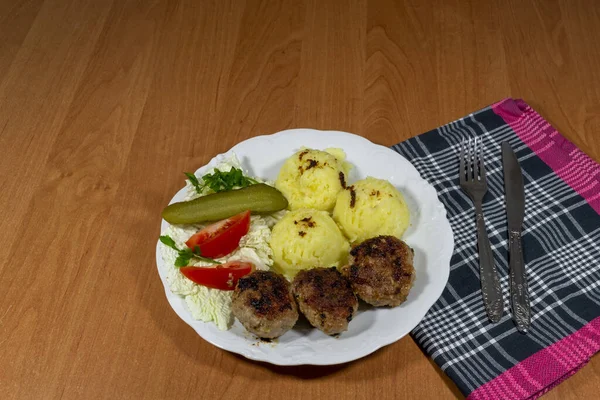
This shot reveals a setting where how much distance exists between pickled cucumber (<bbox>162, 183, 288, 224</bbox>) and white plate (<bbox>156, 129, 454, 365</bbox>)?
81mm

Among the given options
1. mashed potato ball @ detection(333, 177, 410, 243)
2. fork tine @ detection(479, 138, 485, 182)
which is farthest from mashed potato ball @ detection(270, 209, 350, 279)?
fork tine @ detection(479, 138, 485, 182)

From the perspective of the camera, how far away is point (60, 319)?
6.08 ft

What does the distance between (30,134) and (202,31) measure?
96 cm

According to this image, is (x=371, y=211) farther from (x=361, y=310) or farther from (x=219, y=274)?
(x=219, y=274)

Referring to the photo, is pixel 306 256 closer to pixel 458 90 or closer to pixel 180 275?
pixel 180 275

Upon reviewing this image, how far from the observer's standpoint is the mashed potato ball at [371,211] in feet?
5.88

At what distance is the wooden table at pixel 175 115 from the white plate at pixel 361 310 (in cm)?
16

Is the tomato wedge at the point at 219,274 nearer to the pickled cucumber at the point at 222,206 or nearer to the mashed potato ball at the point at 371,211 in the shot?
the pickled cucumber at the point at 222,206

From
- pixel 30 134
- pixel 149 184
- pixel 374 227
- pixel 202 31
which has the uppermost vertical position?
pixel 202 31

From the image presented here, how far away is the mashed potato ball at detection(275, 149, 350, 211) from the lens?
6.16ft

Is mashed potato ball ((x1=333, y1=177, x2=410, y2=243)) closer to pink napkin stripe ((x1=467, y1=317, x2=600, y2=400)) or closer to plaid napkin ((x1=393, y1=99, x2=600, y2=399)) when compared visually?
plaid napkin ((x1=393, y1=99, x2=600, y2=399))

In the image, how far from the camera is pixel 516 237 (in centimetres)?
196

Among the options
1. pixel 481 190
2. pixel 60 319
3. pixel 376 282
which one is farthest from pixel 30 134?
pixel 481 190

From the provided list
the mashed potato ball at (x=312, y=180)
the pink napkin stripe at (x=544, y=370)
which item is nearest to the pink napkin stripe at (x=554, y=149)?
Result: the pink napkin stripe at (x=544, y=370)
